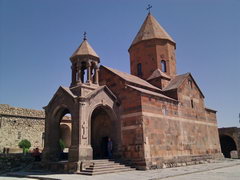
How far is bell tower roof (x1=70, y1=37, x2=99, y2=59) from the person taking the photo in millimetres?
13594

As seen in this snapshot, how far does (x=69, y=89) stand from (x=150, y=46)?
9.00 m

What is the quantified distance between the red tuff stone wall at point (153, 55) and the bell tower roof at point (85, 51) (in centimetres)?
621

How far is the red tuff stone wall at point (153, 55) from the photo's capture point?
18.8 metres

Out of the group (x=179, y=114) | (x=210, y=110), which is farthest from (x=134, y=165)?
(x=210, y=110)

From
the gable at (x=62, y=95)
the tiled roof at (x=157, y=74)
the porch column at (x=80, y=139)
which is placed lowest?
the porch column at (x=80, y=139)

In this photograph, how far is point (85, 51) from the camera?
1373 cm

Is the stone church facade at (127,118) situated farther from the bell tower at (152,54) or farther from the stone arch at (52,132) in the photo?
the bell tower at (152,54)

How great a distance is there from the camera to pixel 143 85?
15.2 metres

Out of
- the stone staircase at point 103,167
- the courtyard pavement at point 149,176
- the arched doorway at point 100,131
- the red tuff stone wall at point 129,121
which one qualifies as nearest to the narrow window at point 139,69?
the red tuff stone wall at point 129,121

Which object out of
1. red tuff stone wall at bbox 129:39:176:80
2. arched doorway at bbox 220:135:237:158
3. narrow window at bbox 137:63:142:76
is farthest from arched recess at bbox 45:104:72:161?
arched doorway at bbox 220:135:237:158

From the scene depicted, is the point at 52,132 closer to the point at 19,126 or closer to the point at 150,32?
the point at 19,126

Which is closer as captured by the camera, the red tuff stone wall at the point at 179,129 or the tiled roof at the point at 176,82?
the red tuff stone wall at the point at 179,129

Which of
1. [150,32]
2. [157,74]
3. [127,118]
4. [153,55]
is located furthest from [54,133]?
[150,32]

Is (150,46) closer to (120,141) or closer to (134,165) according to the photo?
(120,141)
